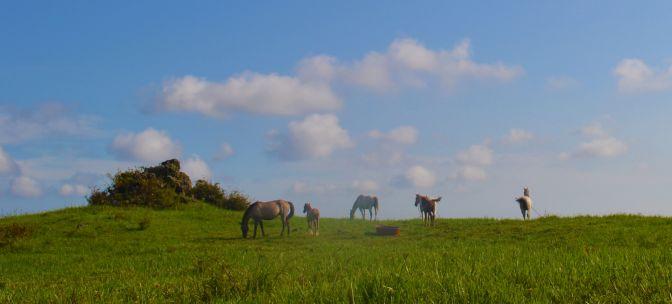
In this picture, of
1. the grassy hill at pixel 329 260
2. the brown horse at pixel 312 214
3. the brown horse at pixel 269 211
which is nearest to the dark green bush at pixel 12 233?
the grassy hill at pixel 329 260

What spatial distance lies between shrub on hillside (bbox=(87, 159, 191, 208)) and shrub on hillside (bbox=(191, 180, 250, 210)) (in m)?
1.13

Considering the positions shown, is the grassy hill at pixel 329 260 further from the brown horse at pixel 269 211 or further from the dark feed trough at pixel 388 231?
the dark feed trough at pixel 388 231

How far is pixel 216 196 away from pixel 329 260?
3310 cm

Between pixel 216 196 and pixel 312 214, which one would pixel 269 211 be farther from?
pixel 216 196

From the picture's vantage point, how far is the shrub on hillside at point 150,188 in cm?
3991

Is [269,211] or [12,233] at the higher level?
[269,211]

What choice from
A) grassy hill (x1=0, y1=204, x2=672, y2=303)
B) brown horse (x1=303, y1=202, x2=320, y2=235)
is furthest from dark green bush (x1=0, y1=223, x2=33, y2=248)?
brown horse (x1=303, y1=202, x2=320, y2=235)

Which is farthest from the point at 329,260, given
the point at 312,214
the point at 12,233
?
the point at 12,233

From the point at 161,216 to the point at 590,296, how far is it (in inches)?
1208

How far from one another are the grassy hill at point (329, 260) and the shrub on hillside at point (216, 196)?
95.1 inches

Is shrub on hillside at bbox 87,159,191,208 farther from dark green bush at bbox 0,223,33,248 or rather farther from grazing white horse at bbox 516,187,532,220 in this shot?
grazing white horse at bbox 516,187,532,220

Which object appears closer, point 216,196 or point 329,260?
point 329,260

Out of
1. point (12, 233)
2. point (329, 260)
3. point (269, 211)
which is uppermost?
point (269, 211)

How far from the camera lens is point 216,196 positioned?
148 feet
